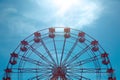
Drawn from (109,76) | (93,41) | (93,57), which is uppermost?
(93,41)

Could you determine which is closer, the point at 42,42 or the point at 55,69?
the point at 55,69

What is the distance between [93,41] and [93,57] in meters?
2.03

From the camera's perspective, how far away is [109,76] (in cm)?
3158

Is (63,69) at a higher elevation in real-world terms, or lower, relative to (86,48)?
lower

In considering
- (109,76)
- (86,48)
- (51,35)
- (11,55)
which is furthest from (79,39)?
(11,55)

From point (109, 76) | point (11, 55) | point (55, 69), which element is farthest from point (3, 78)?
point (109, 76)

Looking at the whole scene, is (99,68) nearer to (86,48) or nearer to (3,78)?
(86,48)

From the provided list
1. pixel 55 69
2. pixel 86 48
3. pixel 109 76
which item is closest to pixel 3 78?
pixel 55 69

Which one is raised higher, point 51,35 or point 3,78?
point 51,35

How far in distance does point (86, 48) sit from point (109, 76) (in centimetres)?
446

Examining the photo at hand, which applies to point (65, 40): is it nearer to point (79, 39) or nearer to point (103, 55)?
point (79, 39)

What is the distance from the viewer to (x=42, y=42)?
3269 cm

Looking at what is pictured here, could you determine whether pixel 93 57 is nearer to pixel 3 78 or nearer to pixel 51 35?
pixel 51 35

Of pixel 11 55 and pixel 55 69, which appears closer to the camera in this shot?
pixel 55 69
